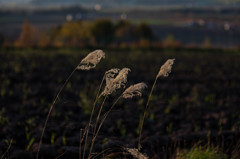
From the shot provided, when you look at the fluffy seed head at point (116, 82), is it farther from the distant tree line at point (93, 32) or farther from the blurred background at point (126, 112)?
the distant tree line at point (93, 32)

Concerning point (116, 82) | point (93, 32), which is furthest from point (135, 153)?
point (93, 32)

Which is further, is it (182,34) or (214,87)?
(182,34)

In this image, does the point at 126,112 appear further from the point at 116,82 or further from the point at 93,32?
the point at 93,32

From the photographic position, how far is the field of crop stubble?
5918 millimetres

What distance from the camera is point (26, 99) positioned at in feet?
31.5

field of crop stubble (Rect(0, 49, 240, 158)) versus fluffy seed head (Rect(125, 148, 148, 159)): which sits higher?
fluffy seed head (Rect(125, 148, 148, 159))

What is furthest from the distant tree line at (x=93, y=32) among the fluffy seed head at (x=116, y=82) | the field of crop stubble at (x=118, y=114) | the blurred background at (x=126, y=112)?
the fluffy seed head at (x=116, y=82)

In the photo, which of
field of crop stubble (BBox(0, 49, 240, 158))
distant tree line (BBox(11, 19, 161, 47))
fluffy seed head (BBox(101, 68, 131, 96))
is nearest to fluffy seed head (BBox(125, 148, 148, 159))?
field of crop stubble (BBox(0, 49, 240, 158))

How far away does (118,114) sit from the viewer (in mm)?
8445

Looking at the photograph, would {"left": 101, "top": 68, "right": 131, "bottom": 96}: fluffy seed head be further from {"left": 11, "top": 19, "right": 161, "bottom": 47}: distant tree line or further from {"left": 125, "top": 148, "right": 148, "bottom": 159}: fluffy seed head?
{"left": 11, "top": 19, "right": 161, "bottom": 47}: distant tree line

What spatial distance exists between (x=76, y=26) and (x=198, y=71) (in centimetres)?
5011

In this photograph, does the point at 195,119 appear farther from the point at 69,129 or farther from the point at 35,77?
the point at 35,77

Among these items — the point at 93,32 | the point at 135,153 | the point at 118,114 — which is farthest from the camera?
the point at 93,32

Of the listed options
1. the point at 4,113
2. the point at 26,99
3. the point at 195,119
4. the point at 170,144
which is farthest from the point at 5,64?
the point at 170,144
